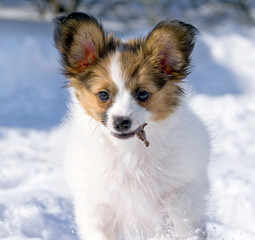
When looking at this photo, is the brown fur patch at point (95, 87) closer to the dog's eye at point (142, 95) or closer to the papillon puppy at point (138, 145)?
the papillon puppy at point (138, 145)

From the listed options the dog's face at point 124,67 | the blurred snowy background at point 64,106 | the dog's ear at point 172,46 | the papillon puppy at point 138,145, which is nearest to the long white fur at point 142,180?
the papillon puppy at point 138,145

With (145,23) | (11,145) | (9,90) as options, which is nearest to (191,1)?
(145,23)

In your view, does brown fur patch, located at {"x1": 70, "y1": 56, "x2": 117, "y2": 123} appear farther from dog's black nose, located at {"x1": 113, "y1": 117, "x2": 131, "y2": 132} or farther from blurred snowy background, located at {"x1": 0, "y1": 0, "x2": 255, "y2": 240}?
blurred snowy background, located at {"x1": 0, "y1": 0, "x2": 255, "y2": 240}

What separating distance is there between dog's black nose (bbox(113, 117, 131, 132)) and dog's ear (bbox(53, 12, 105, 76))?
563 mm

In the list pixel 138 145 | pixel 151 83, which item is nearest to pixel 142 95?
pixel 151 83

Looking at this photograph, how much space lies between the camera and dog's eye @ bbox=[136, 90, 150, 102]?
10.9 ft

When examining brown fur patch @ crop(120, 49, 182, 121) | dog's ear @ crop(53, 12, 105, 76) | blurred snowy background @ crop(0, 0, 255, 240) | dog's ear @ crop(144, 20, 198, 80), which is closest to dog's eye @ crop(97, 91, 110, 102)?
brown fur patch @ crop(120, 49, 182, 121)

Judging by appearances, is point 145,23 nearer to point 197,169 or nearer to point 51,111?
point 51,111

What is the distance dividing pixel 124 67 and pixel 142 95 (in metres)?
0.20

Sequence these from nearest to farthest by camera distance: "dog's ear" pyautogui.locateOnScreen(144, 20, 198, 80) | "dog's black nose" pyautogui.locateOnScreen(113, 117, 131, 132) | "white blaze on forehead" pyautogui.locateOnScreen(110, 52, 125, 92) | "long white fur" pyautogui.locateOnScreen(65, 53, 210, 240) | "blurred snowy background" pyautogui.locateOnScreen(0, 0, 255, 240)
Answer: "dog's black nose" pyautogui.locateOnScreen(113, 117, 131, 132) → "white blaze on forehead" pyautogui.locateOnScreen(110, 52, 125, 92) → "dog's ear" pyautogui.locateOnScreen(144, 20, 198, 80) → "long white fur" pyautogui.locateOnScreen(65, 53, 210, 240) → "blurred snowy background" pyautogui.locateOnScreen(0, 0, 255, 240)

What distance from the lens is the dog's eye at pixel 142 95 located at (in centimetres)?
332

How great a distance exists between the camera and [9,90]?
856 centimetres

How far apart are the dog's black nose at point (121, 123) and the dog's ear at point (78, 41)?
563 mm

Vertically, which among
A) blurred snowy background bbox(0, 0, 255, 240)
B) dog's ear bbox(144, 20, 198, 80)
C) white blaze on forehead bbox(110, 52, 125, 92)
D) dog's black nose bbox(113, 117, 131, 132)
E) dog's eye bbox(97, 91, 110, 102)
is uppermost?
dog's ear bbox(144, 20, 198, 80)
